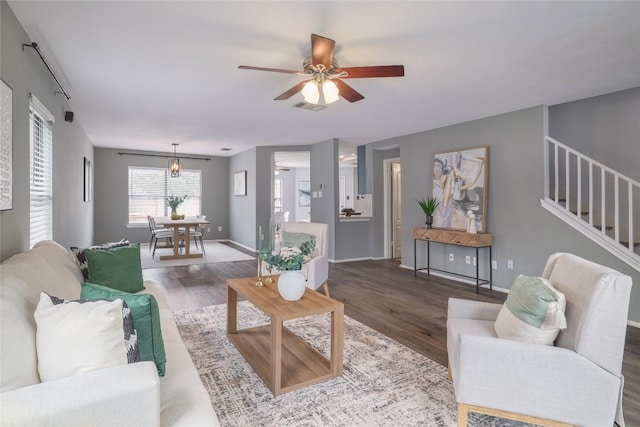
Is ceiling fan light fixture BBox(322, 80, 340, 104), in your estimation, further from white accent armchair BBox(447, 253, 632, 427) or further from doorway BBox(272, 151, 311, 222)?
doorway BBox(272, 151, 311, 222)

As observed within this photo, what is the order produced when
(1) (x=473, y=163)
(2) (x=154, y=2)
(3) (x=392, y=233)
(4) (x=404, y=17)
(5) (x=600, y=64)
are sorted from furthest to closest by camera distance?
(3) (x=392, y=233) → (1) (x=473, y=163) → (5) (x=600, y=64) → (4) (x=404, y=17) → (2) (x=154, y=2)

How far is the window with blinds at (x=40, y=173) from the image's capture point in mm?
2615

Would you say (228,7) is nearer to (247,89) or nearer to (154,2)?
(154,2)

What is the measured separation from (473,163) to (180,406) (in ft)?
14.9

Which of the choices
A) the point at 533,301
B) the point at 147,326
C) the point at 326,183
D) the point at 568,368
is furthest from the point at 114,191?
the point at 568,368

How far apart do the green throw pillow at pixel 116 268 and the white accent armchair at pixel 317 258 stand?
164 centimetres

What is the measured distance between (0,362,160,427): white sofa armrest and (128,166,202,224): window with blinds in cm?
803

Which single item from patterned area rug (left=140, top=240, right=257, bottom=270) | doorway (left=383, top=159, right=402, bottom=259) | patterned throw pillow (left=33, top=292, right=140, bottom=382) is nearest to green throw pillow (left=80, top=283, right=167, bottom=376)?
patterned throw pillow (left=33, top=292, right=140, bottom=382)

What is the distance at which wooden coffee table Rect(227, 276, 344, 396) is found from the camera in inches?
79.3

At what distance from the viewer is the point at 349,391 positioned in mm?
2057

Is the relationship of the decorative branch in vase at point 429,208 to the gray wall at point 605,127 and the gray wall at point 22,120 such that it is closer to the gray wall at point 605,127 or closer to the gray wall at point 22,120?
the gray wall at point 605,127

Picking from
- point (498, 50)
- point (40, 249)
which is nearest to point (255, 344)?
point (40, 249)

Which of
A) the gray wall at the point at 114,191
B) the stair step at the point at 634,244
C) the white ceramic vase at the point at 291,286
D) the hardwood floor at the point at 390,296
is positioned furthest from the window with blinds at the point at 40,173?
the stair step at the point at 634,244

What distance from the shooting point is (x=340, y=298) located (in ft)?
13.3
